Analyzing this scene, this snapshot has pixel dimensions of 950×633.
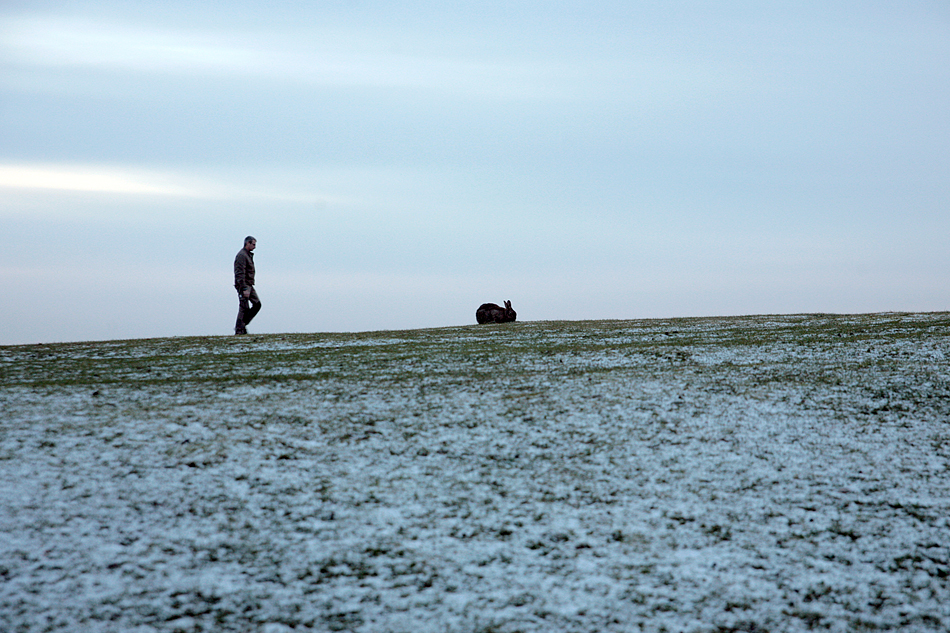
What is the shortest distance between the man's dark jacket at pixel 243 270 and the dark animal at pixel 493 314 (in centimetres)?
677

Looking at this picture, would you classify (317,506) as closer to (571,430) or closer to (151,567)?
(151,567)

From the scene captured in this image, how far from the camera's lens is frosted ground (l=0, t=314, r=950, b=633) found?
18.2 ft

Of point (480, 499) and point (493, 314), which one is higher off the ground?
point (493, 314)

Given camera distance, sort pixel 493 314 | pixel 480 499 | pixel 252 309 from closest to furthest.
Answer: pixel 480 499 < pixel 252 309 < pixel 493 314

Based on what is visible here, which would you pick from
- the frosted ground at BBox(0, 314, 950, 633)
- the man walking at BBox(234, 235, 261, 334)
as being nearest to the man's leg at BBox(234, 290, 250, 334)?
the man walking at BBox(234, 235, 261, 334)

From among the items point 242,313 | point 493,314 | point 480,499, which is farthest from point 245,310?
point 480,499

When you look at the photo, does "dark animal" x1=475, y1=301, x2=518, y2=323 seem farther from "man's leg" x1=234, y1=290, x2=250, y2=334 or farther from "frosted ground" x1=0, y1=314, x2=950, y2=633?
"frosted ground" x1=0, y1=314, x2=950, y2=633

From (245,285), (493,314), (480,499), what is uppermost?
(245,285)

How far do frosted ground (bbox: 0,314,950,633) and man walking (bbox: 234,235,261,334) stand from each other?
642 cm

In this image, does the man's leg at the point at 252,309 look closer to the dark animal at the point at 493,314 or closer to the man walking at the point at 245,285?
the man walking at the point at 245,285

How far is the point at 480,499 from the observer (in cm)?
711

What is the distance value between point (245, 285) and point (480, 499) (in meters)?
12.8

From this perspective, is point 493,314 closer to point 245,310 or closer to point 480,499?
point 245,310

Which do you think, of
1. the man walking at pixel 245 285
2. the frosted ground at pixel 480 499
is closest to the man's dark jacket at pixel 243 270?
the man walking at pixel 245 285
